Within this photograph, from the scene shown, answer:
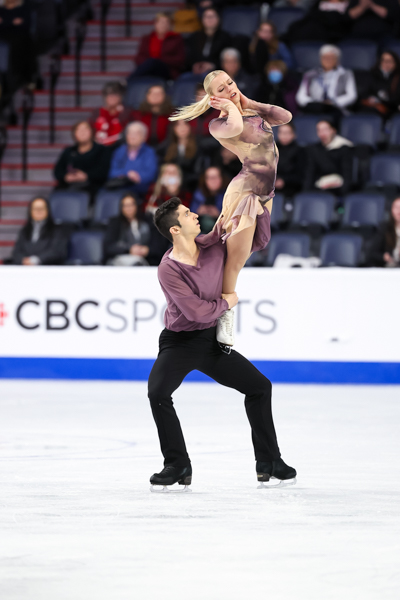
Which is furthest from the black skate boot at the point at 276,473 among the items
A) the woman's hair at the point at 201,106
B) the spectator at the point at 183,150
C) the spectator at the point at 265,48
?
the spectator at the point at 265,48

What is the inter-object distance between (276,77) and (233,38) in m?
0.97

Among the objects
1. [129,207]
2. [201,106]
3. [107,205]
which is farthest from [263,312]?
[201,106]

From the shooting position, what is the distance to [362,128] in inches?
409

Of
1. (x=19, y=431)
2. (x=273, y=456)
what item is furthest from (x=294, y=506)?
(x=19, y=431)

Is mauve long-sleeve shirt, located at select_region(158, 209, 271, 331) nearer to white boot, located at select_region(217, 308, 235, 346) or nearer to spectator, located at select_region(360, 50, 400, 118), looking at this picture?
white boot, located at select_region(217, 308, 235, 346)

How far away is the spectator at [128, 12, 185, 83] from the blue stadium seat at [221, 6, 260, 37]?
2.29 ft

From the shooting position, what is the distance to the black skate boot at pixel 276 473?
4.51 metres

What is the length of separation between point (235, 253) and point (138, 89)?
751 centimetres

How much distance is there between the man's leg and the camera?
14.6ft

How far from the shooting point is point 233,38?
449 inches

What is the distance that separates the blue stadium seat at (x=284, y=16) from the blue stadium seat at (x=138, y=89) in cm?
165

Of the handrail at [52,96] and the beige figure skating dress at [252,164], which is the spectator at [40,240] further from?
the beige figure skating dress at [252,164]

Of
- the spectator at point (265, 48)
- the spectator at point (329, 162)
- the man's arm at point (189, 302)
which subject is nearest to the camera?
the man's arm at point (189, 302)

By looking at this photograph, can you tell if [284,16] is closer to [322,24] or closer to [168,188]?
[322,24]
